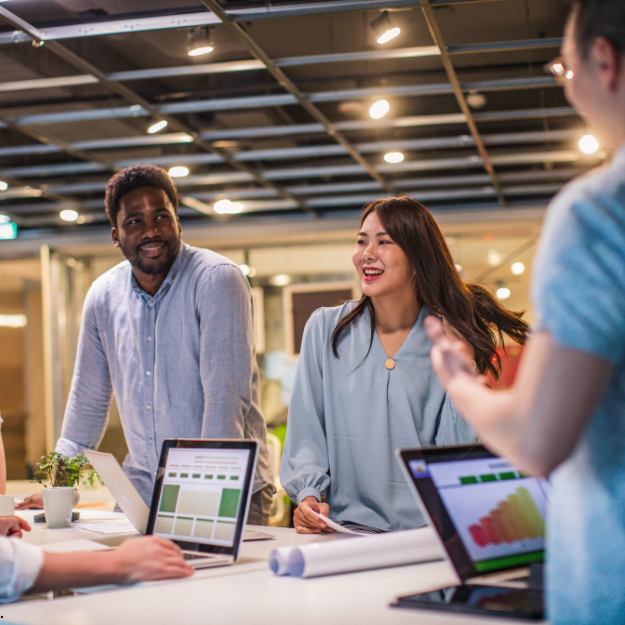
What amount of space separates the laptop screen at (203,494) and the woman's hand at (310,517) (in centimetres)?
35

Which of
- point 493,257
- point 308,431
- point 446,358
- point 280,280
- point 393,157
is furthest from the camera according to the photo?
point 280,280

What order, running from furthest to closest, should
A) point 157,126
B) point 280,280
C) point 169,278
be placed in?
point 280,280
point 157,126
point 169,278

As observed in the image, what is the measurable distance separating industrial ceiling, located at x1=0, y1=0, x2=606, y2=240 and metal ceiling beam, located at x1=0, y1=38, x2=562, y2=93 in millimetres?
13

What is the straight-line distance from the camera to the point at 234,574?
1.46 m

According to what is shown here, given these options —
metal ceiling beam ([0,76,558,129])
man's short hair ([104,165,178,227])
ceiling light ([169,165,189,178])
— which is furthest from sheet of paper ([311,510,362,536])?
ceiling light ([169,165,189,178])

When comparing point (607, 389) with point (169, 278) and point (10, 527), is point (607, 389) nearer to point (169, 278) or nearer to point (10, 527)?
point (10, 527)

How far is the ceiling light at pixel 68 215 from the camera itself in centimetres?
848

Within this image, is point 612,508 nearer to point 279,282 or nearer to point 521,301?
point 521,301

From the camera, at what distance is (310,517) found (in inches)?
74.5

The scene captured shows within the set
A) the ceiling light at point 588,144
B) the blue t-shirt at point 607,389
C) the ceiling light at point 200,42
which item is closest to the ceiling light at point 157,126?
the ceiling light at point 200,42

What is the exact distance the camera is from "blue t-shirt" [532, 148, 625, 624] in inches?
31.3

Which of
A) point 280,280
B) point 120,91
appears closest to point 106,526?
point 120,91

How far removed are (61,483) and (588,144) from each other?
570cm

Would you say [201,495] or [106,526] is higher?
[201,495]
